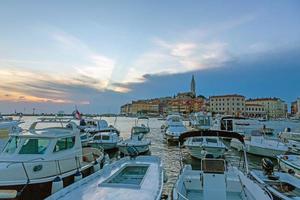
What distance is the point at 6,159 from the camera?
10094mm

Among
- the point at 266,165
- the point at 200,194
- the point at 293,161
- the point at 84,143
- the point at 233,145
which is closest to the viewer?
the point at 200,194

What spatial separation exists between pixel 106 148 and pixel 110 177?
18133 mm

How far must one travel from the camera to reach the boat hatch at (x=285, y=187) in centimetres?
1090

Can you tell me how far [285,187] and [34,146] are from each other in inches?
436

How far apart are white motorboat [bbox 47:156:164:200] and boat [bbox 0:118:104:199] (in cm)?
154

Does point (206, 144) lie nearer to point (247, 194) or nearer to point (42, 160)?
point (247, 194)

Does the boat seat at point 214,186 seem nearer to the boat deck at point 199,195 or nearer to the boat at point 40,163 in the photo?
the boat deck at point 199,195

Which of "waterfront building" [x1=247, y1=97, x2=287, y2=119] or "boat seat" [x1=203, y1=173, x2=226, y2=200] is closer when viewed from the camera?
"boat seat" [x1=203, y1=173, x2=226, y2=200]

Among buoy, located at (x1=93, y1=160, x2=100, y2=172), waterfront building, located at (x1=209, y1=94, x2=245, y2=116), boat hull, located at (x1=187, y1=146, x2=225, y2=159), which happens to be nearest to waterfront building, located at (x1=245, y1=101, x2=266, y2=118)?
waterfront building, located at (x1=209, y1=94, x2=245, y2=116)

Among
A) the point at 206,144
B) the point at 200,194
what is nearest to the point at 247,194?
the point at 200,194

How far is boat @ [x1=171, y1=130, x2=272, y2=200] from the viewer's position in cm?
834

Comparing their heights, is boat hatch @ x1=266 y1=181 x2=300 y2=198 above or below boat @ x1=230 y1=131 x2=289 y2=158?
below

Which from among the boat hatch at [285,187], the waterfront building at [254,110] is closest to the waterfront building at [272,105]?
the waterfront building at [254,110]

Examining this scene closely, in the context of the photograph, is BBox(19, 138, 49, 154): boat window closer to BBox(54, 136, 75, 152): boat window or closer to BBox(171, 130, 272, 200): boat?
BBox(54, 136, 75, 152): boat window
